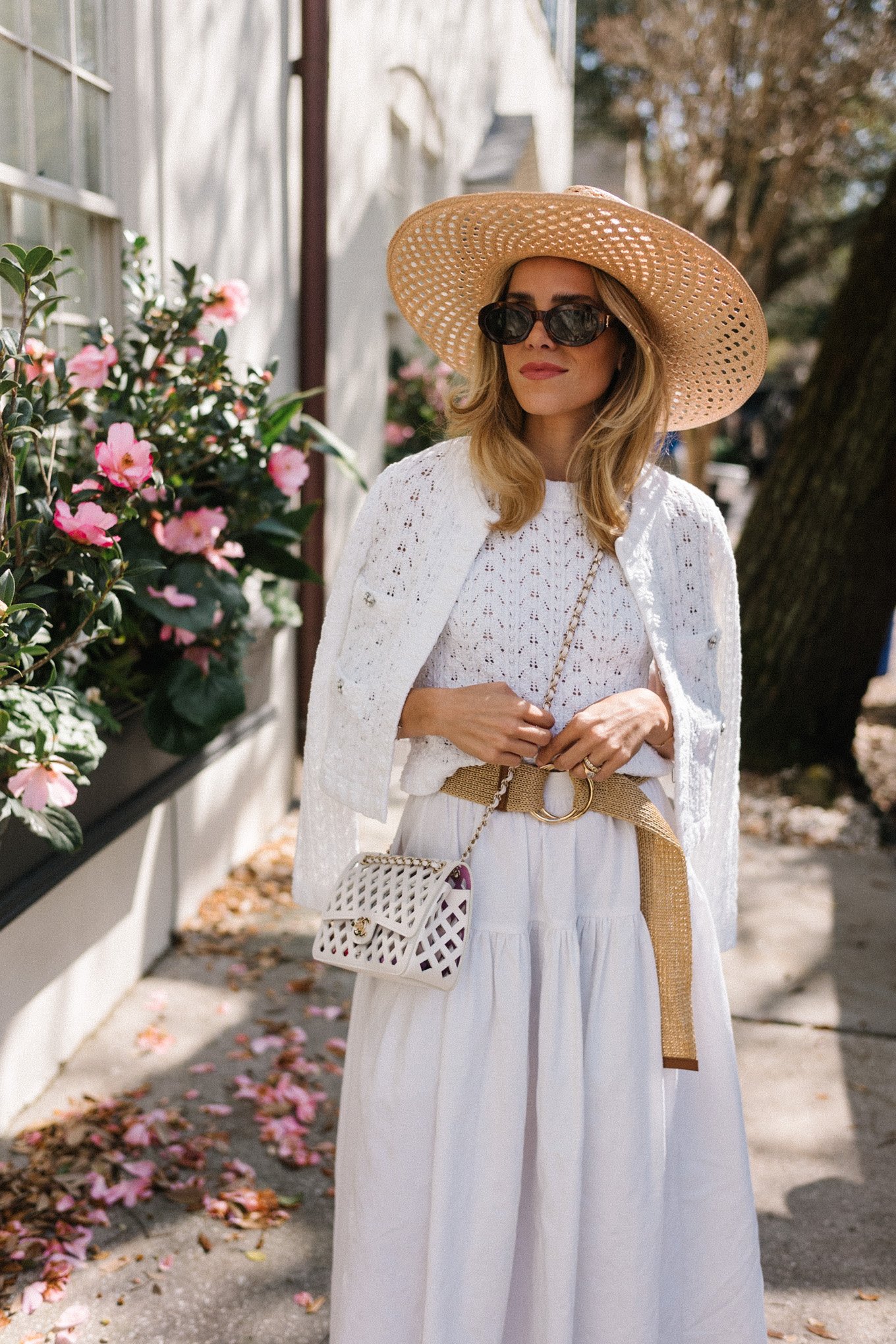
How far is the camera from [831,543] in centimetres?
597

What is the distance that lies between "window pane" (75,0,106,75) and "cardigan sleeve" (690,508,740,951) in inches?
94.8

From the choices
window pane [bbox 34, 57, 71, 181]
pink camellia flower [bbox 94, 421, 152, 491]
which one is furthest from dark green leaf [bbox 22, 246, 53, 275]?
window pane [bbox 34, 57, 71, 181]

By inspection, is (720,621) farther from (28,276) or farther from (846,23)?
(846,23)

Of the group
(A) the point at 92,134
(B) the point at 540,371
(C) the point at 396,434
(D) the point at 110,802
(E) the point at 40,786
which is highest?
(A) the point at 92,134

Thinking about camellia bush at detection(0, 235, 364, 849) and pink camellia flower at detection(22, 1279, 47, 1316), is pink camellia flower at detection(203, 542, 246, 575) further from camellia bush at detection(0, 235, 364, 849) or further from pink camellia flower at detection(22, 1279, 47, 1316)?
pink camellia flower at detection(22, 1279, 47, 1316)

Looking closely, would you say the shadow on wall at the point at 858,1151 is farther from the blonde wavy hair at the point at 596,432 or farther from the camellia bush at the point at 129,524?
the camellia bush at the point at 129,524

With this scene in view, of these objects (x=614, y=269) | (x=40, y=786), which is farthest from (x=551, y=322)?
(x=40, y=786)

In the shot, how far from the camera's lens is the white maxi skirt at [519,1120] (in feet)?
6.16

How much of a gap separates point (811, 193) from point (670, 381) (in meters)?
18.5

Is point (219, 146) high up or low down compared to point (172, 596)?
up

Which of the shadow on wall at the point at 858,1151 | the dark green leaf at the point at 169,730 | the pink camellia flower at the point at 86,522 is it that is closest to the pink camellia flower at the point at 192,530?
the dark green leaf at the point at 169,730

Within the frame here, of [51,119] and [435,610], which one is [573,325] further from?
[51,119]

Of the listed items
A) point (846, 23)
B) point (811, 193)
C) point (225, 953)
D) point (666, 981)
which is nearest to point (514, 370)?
point (666, 981)

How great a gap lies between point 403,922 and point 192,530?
5.17ft
